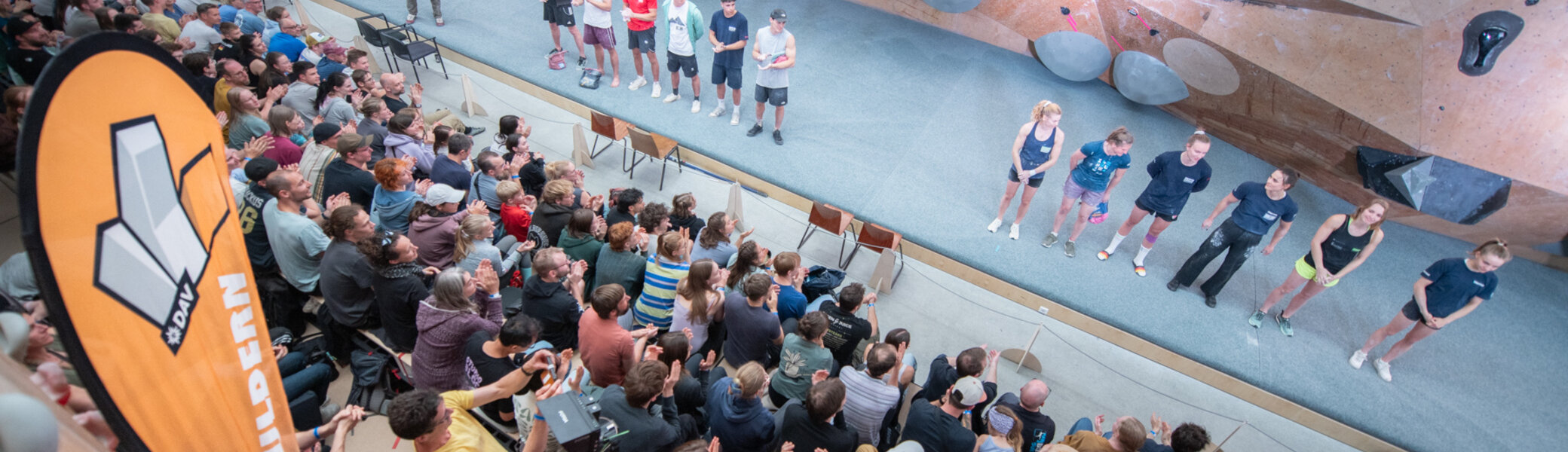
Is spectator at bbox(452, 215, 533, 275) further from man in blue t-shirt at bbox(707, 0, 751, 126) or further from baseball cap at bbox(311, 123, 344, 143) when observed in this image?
man in blue t-shirt at bbox(707, 0, 751, 126)

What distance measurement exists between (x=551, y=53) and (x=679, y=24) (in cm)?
219

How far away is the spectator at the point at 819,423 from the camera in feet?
10.2

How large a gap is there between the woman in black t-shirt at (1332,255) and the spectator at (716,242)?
4.05m

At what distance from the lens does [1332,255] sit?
504cm

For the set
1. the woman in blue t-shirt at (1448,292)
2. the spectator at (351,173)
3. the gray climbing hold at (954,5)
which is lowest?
the spectator at (351,173)

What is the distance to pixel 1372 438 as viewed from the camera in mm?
4812

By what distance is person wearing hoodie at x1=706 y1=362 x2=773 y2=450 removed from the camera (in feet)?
10.2

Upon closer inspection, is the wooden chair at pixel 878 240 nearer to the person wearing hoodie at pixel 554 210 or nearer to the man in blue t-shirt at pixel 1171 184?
the man in blue t-shirt at pixel 1171 184

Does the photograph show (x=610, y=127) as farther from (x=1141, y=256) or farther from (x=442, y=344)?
(x=1141, y=256)

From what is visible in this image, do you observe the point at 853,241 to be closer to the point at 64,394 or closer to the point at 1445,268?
the point at 1445,268

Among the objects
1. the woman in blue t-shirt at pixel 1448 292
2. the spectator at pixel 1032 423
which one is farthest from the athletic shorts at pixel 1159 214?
the spectator at pixel 1032 423

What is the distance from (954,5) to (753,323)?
6486mm

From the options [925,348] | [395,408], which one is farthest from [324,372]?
[925,348]

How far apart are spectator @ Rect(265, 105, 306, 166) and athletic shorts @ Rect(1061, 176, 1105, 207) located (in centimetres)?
559
